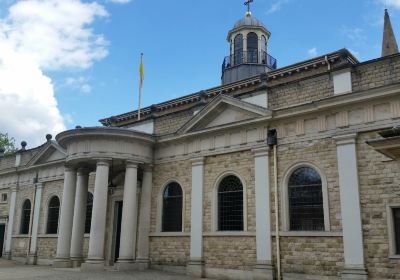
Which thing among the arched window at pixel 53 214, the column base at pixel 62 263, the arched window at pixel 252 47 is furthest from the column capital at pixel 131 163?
the arched window at pixel 252 47

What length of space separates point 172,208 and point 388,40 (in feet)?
52.1

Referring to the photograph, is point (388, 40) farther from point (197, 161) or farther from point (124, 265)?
point (124, 265)

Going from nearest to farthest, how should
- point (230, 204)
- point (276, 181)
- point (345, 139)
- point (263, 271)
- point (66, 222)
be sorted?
point (345, 139)
point (263, 271)
point (276, 181)
point (230, 204)
point (66, 222)

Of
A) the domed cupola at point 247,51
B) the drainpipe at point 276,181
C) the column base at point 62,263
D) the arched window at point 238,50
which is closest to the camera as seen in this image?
the drainpipe at point 276,181

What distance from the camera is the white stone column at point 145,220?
16578 millimetres

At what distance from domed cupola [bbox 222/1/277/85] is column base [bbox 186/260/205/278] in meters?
13.3

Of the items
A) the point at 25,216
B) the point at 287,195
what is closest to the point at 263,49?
the point at 287,195

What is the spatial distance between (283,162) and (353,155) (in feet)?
Result: 7.74

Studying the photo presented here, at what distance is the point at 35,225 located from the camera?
22234mm

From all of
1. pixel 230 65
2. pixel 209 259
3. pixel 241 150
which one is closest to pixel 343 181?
pixel 241 150

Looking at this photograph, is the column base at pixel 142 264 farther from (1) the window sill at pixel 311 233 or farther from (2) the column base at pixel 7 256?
→ (2) the column base at pixel 7 256

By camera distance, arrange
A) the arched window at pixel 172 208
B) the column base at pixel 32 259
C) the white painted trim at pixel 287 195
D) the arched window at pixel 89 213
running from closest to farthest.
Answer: the white painted trim at pixel 287 195 < the arched window at pixel 172 208 < the arched window at pixel 89 213 < the column base at pixel 32 259

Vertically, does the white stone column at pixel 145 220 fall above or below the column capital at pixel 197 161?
below

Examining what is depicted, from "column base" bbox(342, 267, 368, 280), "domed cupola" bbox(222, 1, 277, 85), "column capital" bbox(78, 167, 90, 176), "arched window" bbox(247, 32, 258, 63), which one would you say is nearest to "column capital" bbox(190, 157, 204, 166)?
"column capital" bbox(78, 167, 90, 176)
